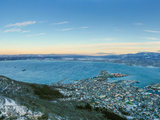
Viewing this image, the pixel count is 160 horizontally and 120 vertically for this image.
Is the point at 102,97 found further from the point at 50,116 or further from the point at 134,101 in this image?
the point at 50,116

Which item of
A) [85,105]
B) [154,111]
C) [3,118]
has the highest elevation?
[3,118]

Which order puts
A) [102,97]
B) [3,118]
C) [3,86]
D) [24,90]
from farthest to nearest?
1. [102,97]
2. [24,90]
3. [3,86]
4. [3,118]

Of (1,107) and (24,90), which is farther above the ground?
(1,107)

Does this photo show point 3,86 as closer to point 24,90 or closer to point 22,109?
point 24,90

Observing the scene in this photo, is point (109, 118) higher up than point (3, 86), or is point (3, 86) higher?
point (3, 86)

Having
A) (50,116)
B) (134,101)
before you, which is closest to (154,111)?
(134,101)

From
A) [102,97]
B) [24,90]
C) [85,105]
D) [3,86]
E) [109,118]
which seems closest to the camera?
[109,118]

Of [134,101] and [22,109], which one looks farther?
[134,101]

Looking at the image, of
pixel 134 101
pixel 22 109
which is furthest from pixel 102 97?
pixel 22 109

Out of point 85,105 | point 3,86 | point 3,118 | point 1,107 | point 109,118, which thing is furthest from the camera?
point 3,86
